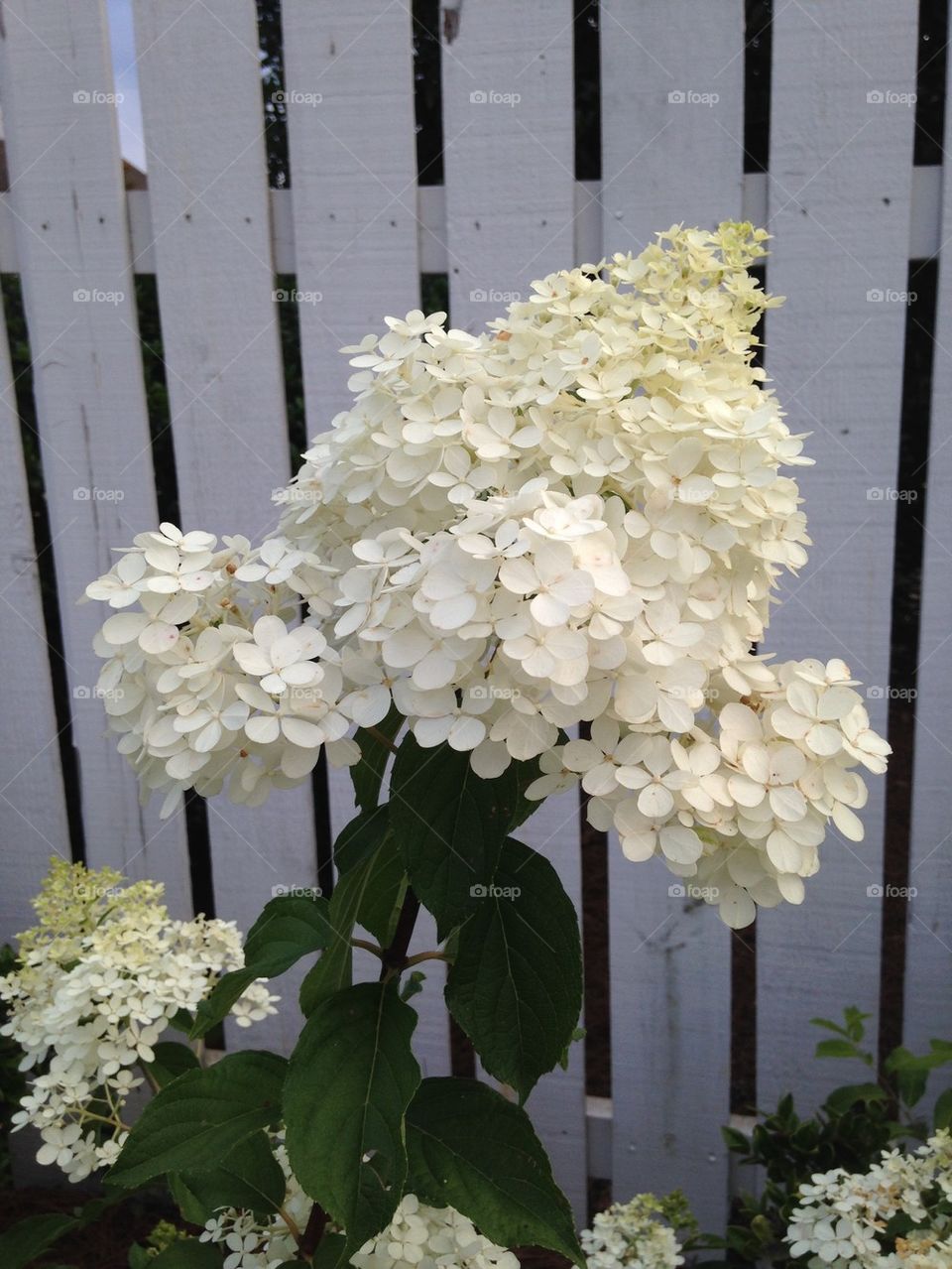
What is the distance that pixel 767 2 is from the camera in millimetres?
2230

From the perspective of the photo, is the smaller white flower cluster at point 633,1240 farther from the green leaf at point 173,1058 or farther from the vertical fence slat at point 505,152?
the vertical fence slat at point 505,152

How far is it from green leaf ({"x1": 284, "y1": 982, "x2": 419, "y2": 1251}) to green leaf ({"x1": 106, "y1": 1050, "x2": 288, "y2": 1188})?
17 centimetres

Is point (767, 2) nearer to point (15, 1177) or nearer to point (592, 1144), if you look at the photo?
point (592, 1144)

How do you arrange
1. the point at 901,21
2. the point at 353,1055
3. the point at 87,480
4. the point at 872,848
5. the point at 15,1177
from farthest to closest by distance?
the point at 15,1177 < the point at 87,480 < the point at 872,848 < the point at 901,21 < the point at 353,1055

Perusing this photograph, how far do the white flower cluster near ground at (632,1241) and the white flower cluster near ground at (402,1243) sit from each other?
367mm

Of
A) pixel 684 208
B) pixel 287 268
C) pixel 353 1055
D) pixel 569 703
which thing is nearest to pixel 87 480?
pixel 287 268

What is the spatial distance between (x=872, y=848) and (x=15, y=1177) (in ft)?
6.45
